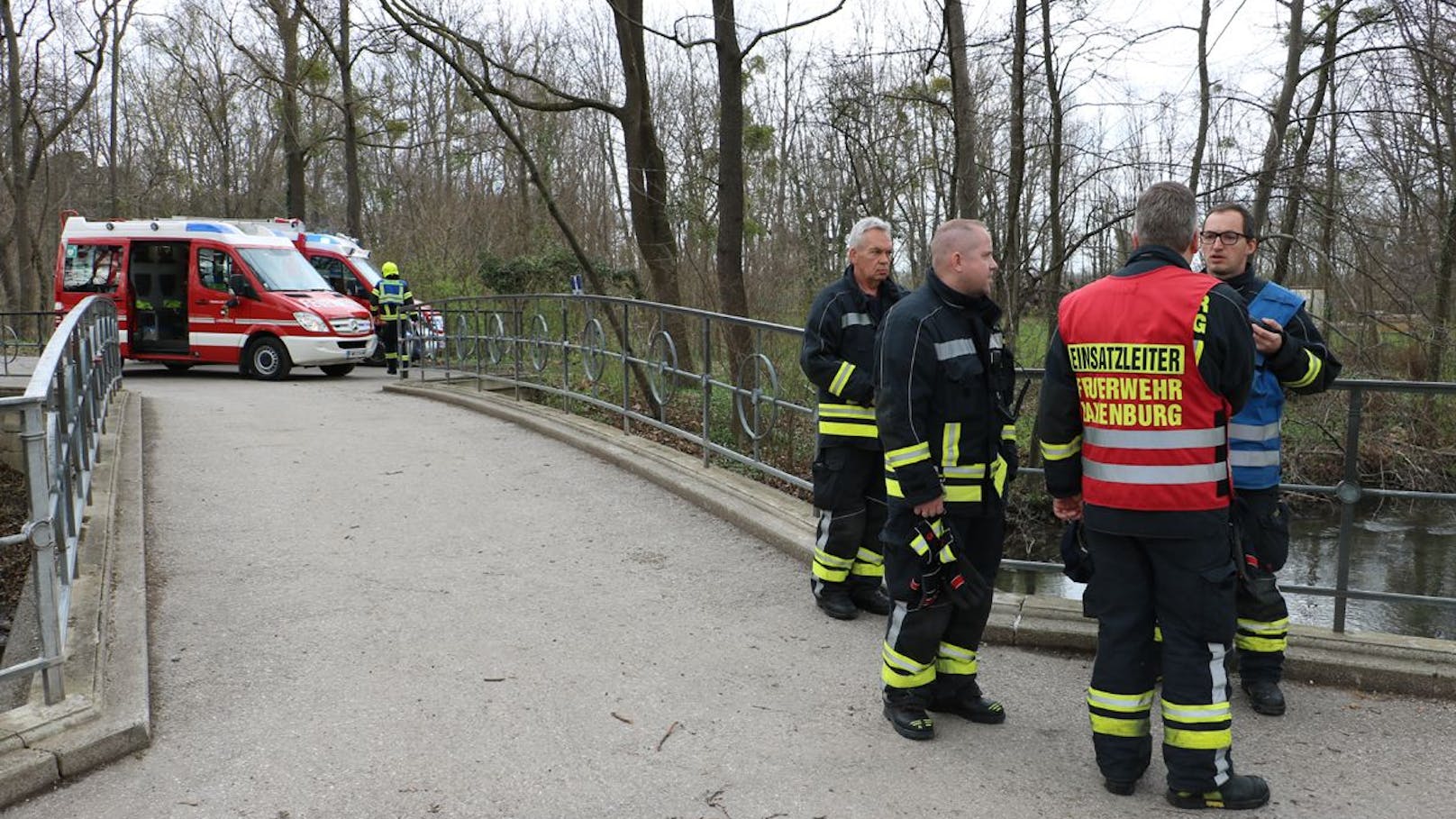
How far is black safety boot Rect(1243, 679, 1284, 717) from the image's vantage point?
4.00 meters

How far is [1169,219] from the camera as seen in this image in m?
3.40

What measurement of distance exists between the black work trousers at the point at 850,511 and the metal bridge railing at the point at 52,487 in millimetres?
3055

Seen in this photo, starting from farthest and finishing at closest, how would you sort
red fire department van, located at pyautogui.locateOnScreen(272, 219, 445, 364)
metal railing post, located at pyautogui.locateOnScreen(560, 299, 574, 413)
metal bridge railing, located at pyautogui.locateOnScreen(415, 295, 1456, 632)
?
1. red fire department van, located at pyautogui.locateOnScreen(272, 219, 445, 364)
2. metal railing post, located at pyautogui.locateOnScreen(560, 299, 574, 413)
3. metal bridge railing, located at pyautogui.locateOnScreen(415, 295, 1456, 632)

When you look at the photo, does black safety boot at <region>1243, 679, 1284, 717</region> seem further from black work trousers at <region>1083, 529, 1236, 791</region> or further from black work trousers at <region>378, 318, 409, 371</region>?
black work trousers at <region>378, 318, 409, 371</region>

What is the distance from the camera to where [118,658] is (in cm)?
416

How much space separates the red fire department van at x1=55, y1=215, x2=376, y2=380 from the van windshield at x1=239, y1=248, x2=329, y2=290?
17mm

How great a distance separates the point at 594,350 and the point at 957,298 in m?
6.41

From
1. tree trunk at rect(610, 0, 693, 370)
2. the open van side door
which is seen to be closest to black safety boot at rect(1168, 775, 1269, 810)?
tree trunk at rect(610, 0, 693, 370)

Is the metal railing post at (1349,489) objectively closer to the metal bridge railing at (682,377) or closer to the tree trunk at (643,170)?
the metal bridge railing at (682,377)

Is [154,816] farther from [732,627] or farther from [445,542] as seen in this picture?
[445,542]

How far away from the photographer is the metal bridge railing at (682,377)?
464cm

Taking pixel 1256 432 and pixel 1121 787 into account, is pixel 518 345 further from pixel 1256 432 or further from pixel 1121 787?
pixel 1121 787

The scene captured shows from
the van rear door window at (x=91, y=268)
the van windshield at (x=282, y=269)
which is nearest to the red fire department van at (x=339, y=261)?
the van windshield at (x=282, y=269)

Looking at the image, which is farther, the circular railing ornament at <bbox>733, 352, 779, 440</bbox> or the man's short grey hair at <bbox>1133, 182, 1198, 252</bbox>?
the circular railing ornament at <bbox>733, 352, 779, 440</bbox>
